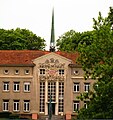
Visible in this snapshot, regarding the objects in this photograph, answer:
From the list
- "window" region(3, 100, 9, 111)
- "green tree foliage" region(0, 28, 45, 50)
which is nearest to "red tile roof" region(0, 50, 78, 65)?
"window" region(3, 100, 9, 111)

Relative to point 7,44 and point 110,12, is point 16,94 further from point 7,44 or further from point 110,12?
point 110,12

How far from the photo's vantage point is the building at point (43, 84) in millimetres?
63719

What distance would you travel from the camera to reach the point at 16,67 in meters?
64.0

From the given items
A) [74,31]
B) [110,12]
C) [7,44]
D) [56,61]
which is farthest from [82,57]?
[74,31]

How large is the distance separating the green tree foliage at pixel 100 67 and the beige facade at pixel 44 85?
1182 inches

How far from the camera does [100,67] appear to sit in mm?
30516

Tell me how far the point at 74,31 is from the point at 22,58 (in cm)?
2917

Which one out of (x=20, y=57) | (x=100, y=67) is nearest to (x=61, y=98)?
(x=20, y=57)

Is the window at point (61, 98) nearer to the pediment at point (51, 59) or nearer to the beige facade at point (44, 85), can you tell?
the beige facade at point (44, 85)

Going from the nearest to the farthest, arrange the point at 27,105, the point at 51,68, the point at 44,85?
the point at 51,68 < the point at 44,85 < the point at 27,105

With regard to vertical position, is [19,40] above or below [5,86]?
above

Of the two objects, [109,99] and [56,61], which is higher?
[56,61]

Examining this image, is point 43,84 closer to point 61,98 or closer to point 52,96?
point 52,96

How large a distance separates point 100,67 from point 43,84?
34.0 m
